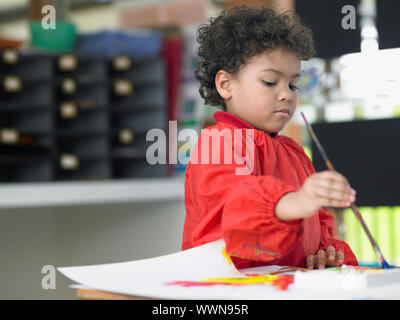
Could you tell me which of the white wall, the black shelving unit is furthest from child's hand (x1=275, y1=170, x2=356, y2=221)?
the black shelving unit

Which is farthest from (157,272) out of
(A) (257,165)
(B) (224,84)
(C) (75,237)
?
(C) (75,237)

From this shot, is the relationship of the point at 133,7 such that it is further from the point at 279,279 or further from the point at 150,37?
the point at 279,279

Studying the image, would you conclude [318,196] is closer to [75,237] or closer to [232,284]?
[232,284]

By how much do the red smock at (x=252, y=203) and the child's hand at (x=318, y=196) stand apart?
21 millimetres

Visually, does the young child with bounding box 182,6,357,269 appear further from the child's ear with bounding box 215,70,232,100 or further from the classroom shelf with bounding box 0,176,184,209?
the classroom shelf with bounding box 0,176,184,209

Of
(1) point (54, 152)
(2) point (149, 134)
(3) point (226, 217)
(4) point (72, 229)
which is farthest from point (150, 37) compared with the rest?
(3) point (226, 217)

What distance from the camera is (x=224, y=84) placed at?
35.8 inches

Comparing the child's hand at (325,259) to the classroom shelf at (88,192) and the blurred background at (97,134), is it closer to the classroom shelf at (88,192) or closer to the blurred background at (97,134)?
the blurred background at (97,134)

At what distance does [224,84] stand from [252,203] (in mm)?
299

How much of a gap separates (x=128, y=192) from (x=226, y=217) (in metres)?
1.56

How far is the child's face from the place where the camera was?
0.83 metres

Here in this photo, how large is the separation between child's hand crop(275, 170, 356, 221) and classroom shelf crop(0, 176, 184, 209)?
1.38m

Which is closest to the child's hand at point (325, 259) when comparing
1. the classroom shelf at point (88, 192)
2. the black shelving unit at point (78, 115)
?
the classroom shelf at point (88, 192)

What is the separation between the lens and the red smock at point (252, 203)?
2.18 ft
